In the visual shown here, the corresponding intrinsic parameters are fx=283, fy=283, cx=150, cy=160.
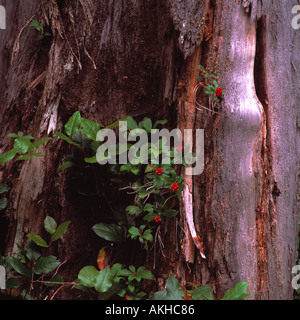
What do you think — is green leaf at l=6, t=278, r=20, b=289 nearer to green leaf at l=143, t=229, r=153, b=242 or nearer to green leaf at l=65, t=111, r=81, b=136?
green leaf at l=143, t=229, r=153, b=242

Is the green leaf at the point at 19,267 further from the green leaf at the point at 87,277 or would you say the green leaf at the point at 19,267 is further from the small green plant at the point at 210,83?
the small green plant at the point at 210,83

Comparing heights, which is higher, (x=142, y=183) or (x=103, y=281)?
(x=142, y=183)

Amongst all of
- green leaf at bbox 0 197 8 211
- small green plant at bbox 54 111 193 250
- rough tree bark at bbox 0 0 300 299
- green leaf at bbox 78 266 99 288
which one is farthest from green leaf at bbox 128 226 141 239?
green leaf at bbox 0 197 8 211

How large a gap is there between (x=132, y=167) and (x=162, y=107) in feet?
1.50

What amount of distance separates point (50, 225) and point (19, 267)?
266 millimetres

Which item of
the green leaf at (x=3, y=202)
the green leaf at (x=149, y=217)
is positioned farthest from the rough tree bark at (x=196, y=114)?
the green leaf at (x=149, y=217)

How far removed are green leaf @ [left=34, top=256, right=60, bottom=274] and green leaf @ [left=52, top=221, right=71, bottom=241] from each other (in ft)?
0.37

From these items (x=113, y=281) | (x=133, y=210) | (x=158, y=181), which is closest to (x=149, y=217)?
(x=133, y=210)

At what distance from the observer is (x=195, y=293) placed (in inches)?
57.1

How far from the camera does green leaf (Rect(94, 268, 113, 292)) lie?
4.76ft

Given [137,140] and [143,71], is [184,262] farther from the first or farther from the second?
[143,71]

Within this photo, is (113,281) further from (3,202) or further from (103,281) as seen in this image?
(3,202)

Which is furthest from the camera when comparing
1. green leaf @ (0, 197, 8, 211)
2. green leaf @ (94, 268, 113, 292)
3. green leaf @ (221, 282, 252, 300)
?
green leaf @ (0, 197, 8, 211)

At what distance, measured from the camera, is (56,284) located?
1.60 meters
